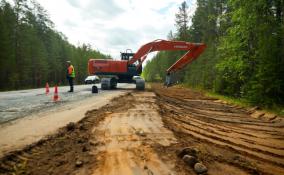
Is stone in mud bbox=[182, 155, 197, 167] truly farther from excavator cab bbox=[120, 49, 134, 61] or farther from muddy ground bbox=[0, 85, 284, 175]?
excavator cab bbox=[120, 49, 134, 61]

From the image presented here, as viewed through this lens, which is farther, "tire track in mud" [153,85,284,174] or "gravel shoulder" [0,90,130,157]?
"gravel shoulder" [0,90,130,157]

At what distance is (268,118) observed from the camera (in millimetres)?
12172

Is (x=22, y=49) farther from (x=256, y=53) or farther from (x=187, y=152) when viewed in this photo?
(x=187, y=152)

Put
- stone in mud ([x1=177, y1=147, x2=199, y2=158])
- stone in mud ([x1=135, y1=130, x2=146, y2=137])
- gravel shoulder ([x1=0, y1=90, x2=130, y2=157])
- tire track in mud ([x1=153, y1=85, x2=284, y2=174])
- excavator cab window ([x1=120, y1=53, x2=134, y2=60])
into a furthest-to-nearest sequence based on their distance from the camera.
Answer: excavator cab window ([x1=120, y1=53, x2=134, y2=60]) < stone in mud ([x1=135, y1=130, x2=146, y2=137]) < gravel shoulder ([x1=0, y1=90, x2=130, y2=157]) < tire track in mud ([x1=153, y1=85, x2=284, y2=174]) < stone in mud ([x1=177, y1=147, x2=199, y2=158])

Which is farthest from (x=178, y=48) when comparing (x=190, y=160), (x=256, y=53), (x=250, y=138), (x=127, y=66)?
(x=190, y=160)

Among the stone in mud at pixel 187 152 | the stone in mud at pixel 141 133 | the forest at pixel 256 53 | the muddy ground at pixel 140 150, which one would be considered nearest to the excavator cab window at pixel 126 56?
the forest at pixel 256 53

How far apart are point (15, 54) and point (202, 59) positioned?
2756cm

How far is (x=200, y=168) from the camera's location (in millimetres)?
4734

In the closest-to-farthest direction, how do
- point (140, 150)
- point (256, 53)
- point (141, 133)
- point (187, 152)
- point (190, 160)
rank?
1. point (190, 160)
2. point (187, 152)
3. point (140, 150)
4. point (141, 133)
5. point (256, 53)

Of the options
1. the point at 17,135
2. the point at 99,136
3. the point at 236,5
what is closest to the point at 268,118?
the point at 99,136

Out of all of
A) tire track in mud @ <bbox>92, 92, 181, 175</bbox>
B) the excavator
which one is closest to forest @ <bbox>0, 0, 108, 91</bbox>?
the excavator

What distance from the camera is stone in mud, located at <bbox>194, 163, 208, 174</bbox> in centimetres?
470

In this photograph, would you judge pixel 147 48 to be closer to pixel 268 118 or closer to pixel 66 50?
pixel 268 118

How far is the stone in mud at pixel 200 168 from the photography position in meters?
4.70
